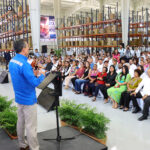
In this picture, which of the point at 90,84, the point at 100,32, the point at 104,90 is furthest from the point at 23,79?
the point at 100,32

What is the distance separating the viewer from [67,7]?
26.8 meters

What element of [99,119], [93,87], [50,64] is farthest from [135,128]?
[50,64]

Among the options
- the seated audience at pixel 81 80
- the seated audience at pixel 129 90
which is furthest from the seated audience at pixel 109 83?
the seated audience at pixel 81 80

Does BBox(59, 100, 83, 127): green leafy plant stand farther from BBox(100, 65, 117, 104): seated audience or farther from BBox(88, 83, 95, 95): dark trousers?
BBox(88, 83, 95, 95): dark trousers

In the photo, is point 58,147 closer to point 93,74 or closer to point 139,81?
point 139,81

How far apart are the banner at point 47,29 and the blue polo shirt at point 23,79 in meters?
15.3

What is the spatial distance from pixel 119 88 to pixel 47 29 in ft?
44.4

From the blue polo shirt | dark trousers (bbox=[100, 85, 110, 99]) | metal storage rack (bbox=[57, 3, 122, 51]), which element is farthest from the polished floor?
metal storage rack (bbox=[57, 3, 122, 51])

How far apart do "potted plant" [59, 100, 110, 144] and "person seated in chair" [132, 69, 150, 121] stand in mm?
1395

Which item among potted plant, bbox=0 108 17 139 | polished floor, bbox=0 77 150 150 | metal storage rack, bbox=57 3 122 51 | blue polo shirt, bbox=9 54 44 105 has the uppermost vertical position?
metal storage rack, bbox=57 3 122 51

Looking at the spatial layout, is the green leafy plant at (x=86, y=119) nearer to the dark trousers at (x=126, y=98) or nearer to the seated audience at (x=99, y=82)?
the dark trousers at (x=126, y=98)

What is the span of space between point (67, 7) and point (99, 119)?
1012 inches

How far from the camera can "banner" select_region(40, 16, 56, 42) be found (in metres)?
17.2

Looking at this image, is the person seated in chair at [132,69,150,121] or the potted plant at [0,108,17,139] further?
the person seated in chair at [132,69,150,121]
